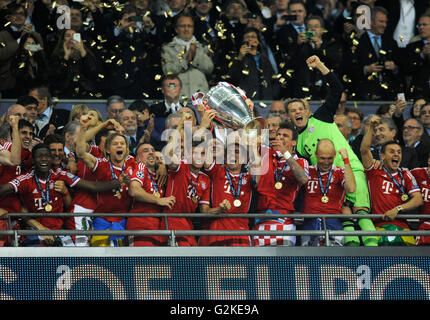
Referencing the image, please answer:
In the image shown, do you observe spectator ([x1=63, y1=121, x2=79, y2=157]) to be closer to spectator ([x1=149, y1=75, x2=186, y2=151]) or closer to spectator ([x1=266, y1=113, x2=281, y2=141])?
spectator ([x1=149, y1=75, x2=186, y2=151])

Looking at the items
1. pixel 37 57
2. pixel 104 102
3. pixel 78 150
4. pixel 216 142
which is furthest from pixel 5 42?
pixel 216 142

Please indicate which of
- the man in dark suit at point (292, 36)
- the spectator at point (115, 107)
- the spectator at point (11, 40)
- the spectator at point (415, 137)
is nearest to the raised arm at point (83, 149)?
the spectator at point (115, 107)

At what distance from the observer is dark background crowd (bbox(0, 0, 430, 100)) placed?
1115 centimetres

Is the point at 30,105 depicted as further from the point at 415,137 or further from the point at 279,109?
the point at 415,137

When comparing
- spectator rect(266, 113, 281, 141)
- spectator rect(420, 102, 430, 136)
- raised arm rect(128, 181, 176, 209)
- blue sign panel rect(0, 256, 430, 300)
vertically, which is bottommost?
blue sign panel rect(0, 256, 430, 300)

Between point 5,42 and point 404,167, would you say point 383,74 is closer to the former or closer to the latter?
point 404,167

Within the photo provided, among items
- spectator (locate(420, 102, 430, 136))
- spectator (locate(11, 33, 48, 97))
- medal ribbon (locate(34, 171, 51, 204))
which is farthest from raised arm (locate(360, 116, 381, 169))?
spectator (locate(11, 33, 48, 97))

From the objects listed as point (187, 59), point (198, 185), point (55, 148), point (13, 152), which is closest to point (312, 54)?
point (187, 59)

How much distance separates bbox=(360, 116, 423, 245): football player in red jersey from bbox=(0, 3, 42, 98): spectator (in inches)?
163

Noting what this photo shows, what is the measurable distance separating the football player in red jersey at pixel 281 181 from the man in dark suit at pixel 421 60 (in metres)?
2.83

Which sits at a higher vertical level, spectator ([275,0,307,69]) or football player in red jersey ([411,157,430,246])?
spectator ([275,0,307,69])

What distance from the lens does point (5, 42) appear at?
36.3ft

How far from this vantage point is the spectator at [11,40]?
435 inches
